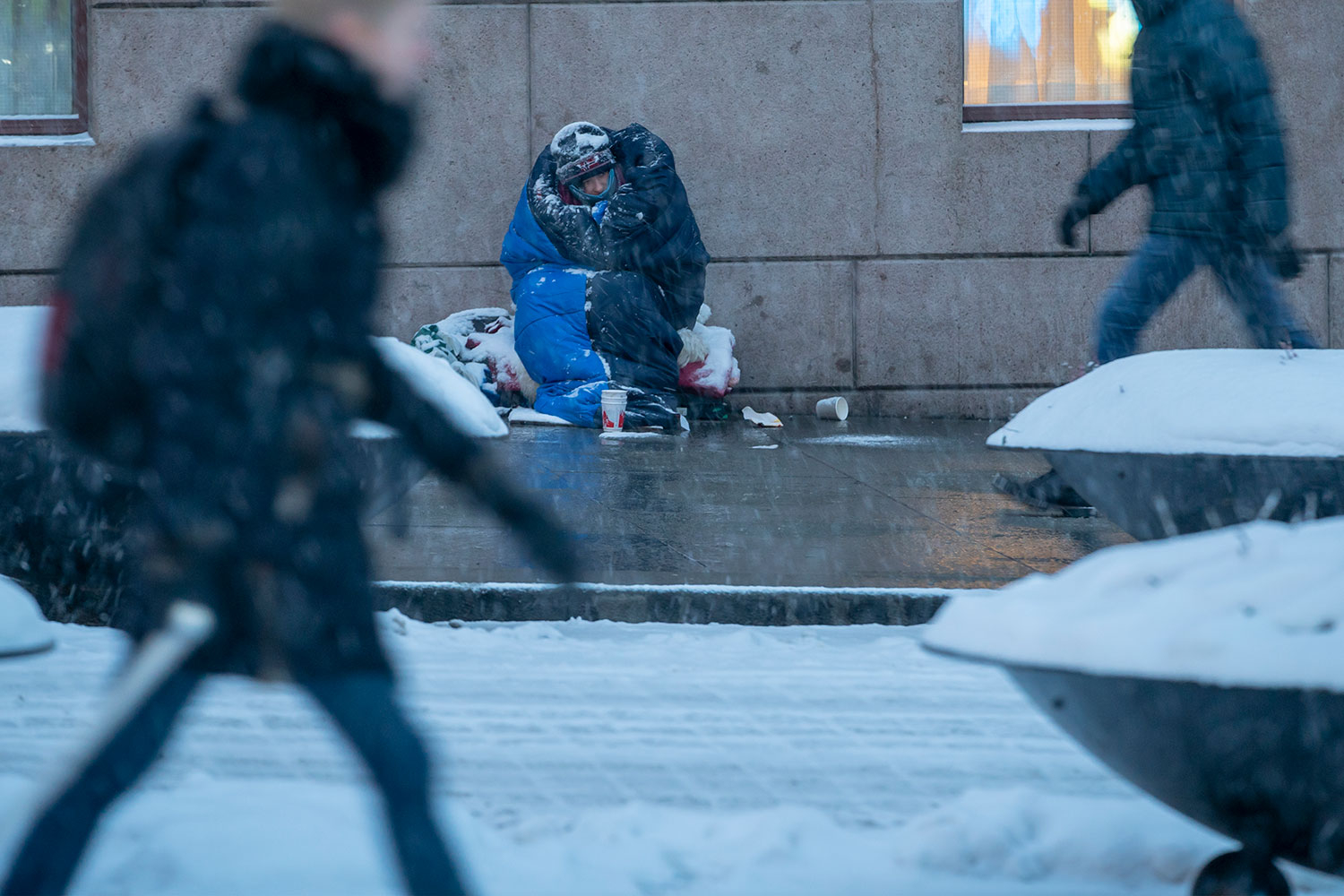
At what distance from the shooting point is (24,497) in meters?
3.20

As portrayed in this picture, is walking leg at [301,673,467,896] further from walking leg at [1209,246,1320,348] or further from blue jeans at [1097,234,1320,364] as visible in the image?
blue jeans at [1097,234,1320,364]

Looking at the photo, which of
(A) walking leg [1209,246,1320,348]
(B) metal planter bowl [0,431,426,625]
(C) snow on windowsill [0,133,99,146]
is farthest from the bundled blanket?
(B) metal planter bowl [0,431,426,625]

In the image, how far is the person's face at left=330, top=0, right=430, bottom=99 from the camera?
4.87 feet

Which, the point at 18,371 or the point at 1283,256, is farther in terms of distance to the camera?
the point at 1283,256

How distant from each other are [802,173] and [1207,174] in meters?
4.81

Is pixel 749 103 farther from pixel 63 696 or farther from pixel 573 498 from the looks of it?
pixel 63 696

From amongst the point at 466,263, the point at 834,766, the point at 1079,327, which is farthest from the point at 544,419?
the point at 834,766

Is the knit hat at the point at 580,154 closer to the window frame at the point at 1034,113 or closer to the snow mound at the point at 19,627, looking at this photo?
the window frame at the point at 1034,113

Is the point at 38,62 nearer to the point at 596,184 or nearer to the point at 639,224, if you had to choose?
the point at 596,184

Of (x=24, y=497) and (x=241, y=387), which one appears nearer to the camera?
(x=241, y=387)

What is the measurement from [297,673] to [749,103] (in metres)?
8.21

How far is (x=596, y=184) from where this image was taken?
843 cm

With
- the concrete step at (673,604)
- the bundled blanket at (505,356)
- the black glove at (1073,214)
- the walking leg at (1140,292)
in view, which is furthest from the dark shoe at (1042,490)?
the bundled blanket at (505,356)

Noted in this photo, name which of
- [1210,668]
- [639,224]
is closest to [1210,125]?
[1210,668]
